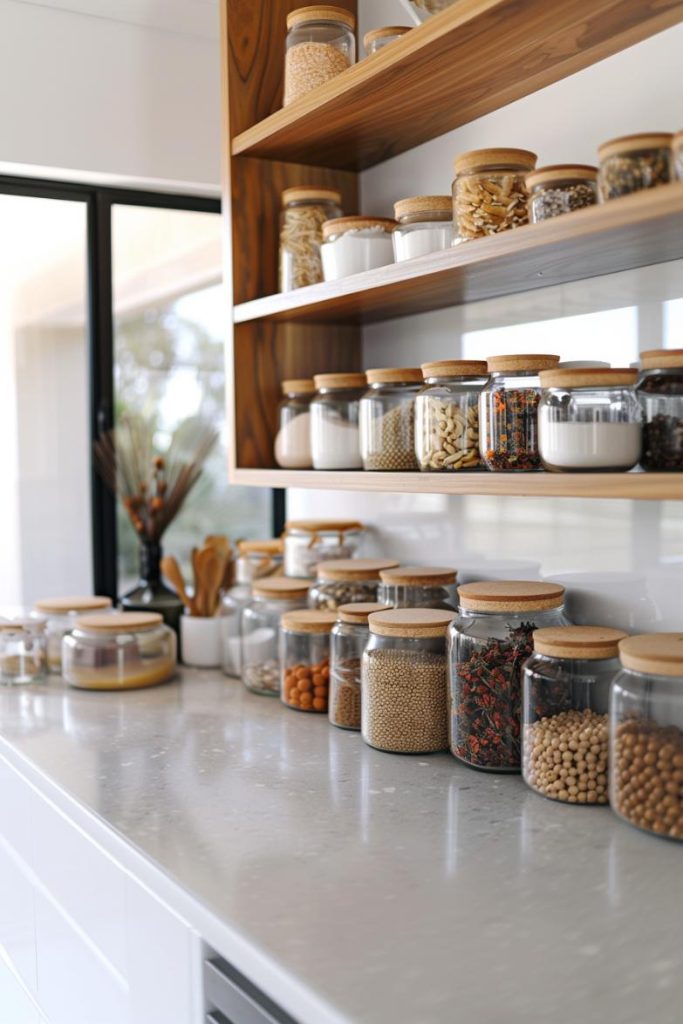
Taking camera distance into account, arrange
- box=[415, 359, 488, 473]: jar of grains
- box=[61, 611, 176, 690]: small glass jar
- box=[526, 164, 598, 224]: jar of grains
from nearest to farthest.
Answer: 1. box=[526, 164, 598, 224]: jar of grains
2. box=[415, 359, 488, 473]: jar of grains
3. box=[61, 611, 176, 690]: small glass jar

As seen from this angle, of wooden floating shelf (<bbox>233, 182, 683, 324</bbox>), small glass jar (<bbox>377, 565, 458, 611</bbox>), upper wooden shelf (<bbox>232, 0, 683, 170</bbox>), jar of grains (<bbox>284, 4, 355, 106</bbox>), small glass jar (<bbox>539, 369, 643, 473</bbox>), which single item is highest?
jar of grains (<bbox>284, 4, 355, 106</bbox>)

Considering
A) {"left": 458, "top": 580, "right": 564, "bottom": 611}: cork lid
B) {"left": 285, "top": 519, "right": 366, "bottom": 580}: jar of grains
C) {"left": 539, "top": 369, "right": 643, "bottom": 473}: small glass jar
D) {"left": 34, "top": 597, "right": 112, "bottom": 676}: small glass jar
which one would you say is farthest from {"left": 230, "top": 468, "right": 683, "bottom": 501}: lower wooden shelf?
{"left": 34, "top": 597, "right": 112, "bottom": 676}: small glass jar

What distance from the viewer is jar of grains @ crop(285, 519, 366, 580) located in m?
2.21

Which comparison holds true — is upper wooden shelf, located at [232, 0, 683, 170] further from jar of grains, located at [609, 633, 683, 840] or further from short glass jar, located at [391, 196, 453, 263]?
jar of grains, located at [609, 633, 683, 840]

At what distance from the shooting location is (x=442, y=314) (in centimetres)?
200

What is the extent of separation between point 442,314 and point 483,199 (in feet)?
1.72

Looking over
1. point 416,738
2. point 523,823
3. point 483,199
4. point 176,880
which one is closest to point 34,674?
point 416,738

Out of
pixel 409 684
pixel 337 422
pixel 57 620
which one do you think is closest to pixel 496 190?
pixel 337 422

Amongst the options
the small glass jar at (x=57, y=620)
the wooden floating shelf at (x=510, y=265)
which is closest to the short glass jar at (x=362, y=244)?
the wooden floating shelf at (x=510, y=265)

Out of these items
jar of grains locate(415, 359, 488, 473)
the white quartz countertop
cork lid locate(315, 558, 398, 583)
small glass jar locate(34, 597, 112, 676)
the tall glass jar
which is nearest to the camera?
the white quartz countertop

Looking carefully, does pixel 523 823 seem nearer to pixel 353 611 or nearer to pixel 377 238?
pixel 353 611

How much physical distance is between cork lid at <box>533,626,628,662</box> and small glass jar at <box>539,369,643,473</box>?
0.25m

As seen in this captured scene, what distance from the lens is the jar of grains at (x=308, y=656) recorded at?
74.0 inches

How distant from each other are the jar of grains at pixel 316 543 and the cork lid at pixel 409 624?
53 centimetres
